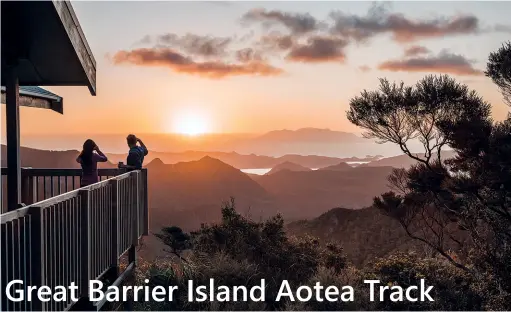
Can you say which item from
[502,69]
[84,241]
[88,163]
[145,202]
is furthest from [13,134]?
[502,69]

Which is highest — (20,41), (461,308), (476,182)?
(20,41)

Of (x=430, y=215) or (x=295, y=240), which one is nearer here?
(x=295, y=240)

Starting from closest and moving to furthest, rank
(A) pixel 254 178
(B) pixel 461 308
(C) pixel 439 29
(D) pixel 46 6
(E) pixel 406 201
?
1. (D) pixel 46 6
2. (B) pixel 461 308
3. (E) pixel 406 201
4. (C) pixel 439 29
5. (A) pixel 254 178

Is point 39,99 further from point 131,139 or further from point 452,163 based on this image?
point 452,163

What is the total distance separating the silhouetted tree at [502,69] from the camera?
48.9 ft

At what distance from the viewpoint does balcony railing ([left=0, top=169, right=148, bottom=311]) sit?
4500 millimetres

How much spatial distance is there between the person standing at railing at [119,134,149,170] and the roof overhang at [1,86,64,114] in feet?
5.09

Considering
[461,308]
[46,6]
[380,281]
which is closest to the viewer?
[46,6]

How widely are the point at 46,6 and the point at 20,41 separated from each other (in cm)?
142

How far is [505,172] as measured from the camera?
13.4 m

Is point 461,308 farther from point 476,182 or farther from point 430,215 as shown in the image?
point 430,215

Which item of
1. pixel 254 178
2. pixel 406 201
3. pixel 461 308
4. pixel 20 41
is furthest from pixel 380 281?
pixel 254 178

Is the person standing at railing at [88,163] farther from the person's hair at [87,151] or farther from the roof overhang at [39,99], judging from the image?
the roof overhang at [39,99]

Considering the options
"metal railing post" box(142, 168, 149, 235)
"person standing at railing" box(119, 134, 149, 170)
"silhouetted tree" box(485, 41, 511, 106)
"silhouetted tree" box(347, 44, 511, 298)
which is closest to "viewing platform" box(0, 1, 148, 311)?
"person standing at railing" box(119, 134, 149, 170)
